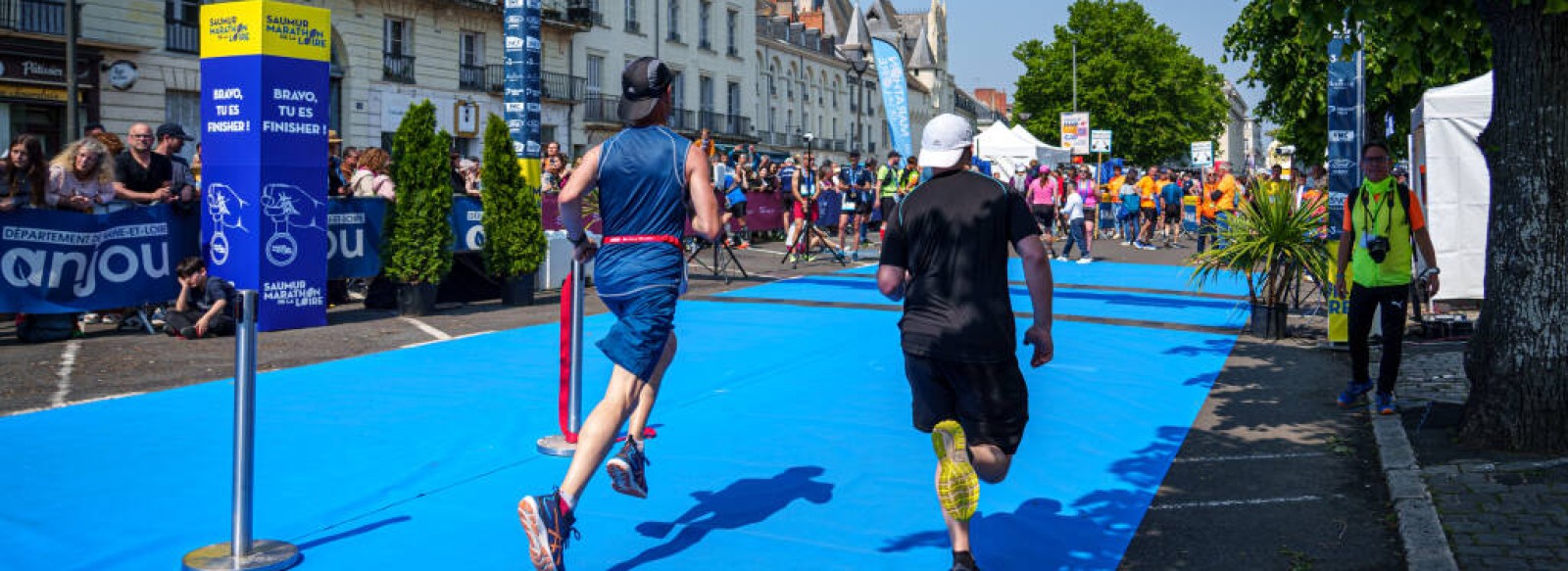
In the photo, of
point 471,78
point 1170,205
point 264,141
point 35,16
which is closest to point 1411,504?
point 264,141

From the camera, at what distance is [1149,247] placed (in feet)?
93.0

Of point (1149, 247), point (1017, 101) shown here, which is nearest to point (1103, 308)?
point (1149, 247)

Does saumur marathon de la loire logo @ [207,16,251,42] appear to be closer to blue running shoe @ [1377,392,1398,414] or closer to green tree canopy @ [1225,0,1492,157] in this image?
blue running shoe @ [1377,392,1398,414]

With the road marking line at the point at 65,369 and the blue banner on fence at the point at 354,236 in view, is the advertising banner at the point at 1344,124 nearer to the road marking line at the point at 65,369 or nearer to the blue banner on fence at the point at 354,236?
the blue banner on fence at the point at 354,236

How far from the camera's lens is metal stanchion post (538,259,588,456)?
20.2ft

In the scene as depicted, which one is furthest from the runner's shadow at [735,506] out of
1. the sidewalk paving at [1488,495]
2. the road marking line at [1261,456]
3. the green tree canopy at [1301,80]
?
the green tree canopy at [1301,80]

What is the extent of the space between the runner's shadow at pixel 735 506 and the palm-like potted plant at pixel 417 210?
764 centimetres

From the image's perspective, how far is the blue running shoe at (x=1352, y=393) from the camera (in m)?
8.21

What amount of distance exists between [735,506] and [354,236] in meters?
8.50

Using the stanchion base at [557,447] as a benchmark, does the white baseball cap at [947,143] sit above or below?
above

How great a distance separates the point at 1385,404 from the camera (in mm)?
7730

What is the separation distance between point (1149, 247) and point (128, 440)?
24.7 m

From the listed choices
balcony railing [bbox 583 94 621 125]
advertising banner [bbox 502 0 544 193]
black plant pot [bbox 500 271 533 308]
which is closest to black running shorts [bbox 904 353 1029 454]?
black plant pot [bbox 500 271 533 308]

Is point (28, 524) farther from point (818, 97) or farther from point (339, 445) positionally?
point (818, 97)
